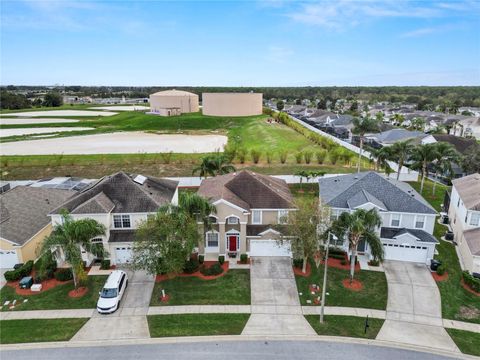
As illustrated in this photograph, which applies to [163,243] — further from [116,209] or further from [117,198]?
[117,198]

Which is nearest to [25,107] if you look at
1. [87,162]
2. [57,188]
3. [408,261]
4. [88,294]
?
[87,162]

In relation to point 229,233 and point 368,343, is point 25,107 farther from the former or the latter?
point 368,343

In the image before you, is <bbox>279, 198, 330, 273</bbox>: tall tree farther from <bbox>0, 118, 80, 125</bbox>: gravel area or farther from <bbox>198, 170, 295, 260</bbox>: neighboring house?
<bbox>0, 118, 80, 125</bbox>: gravel area

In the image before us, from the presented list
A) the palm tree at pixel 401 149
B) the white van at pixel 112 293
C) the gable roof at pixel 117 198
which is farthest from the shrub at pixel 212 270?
the palm tree at pixel 401 149

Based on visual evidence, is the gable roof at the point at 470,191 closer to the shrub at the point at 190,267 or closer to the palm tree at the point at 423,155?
the palm tree at the point at 423,155

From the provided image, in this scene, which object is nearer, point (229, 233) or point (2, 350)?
point (2, 350)

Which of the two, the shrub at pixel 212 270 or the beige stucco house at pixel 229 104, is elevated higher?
the beige stucco house at pixel 229 104
